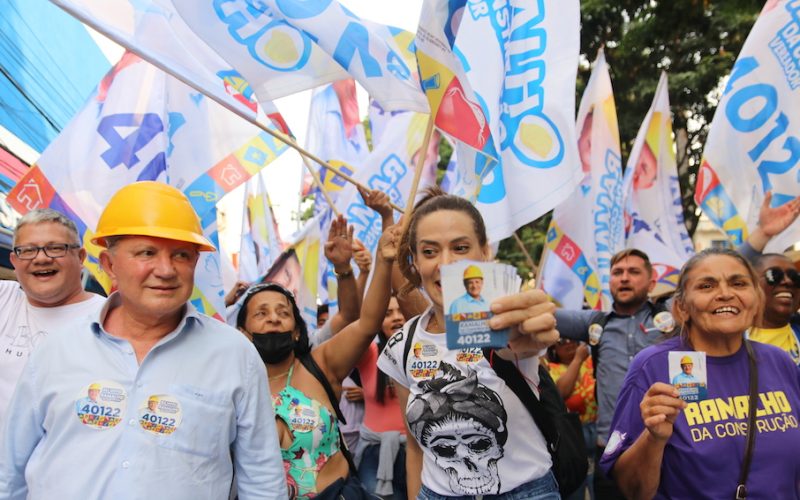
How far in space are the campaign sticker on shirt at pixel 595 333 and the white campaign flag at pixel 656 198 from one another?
2643 mm

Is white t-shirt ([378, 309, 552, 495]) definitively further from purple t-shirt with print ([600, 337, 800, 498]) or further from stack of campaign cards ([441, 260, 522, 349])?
purple t-shirt with print ([600, 337, 800, 498])

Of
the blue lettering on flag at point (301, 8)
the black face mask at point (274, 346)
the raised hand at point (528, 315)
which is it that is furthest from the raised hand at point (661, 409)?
the blue lettering on flag at point (301, 8)

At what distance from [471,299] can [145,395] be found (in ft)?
3.31

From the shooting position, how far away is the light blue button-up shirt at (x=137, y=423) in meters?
1.92

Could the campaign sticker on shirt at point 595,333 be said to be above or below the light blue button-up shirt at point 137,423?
above

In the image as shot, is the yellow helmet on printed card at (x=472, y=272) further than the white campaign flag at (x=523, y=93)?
No

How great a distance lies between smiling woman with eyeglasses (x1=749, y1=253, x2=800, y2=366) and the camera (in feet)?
11.9

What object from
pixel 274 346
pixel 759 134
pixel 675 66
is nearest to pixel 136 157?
pixel 274 346

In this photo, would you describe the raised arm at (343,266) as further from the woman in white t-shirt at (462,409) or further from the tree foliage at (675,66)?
the tree foliage at (675,66)

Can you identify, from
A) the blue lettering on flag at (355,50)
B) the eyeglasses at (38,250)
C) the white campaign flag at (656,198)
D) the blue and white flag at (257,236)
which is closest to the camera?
the eyeglasses at (38,250)

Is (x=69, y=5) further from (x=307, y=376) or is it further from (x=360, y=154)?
(x=360, y=154)

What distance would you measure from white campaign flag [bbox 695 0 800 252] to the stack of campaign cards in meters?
3.39

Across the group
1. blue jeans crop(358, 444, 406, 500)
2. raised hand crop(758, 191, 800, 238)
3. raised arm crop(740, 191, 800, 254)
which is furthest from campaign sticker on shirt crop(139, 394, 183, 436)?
raised hand crop(758, 191, 800, 238)

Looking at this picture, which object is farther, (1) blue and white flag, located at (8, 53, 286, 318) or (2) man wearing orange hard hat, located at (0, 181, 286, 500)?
(1) blue and white flag, located at (8, 53, 286, 318)
